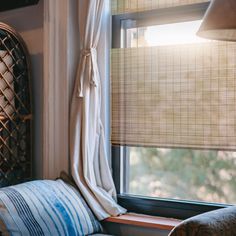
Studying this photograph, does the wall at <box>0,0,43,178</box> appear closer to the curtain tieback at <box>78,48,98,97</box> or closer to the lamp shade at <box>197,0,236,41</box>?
the curtain tieback at <box>78,48,98,97</box>

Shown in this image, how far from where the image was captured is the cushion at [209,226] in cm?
131

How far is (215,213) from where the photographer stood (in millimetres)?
1464

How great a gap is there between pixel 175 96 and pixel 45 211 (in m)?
0.91

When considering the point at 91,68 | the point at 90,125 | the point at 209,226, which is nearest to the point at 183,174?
the point at 90,125

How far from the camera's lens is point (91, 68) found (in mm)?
2316

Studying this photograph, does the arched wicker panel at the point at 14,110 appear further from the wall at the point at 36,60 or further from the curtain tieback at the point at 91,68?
the curtain tieback at the point at 91,68

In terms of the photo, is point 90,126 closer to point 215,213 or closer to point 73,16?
point 73,16

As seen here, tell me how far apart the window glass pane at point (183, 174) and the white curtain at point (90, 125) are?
185 millimetres

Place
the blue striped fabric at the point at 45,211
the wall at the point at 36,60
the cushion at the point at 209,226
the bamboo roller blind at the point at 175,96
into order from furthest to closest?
the wall at the point at 36,60
the bamboo roller blind at the point at 175,96
the blue striped fabric at the point at 45,211
the cushion at the point at 209,226

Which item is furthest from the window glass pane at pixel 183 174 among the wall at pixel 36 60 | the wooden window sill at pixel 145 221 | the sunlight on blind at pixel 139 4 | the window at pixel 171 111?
the sunlight on blind at pixel 139 4

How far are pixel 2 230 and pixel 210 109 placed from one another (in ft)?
3.85

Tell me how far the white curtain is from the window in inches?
4.1

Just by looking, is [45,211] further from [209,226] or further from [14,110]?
[209,226]

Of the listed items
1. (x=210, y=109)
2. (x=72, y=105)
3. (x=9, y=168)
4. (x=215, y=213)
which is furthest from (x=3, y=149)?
(x=215, y=213)
